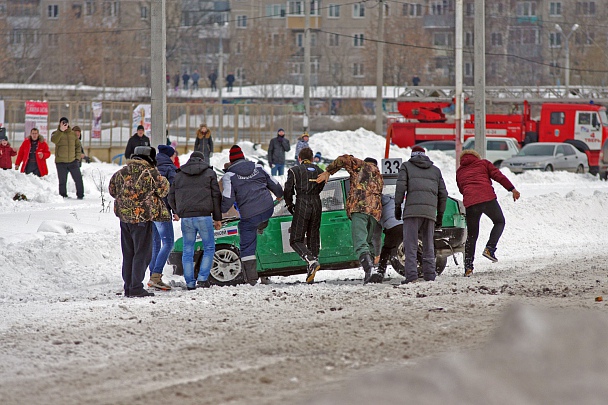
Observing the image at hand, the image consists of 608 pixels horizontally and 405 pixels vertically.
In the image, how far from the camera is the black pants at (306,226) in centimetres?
1279

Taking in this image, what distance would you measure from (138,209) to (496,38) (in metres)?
72.5

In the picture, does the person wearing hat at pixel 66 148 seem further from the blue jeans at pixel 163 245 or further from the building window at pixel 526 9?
the building window at pixel 526 9

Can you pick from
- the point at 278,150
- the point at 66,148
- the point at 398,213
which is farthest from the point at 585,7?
the point at 398,213

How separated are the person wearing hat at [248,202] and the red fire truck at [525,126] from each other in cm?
3163

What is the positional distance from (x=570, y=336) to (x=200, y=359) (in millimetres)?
2648

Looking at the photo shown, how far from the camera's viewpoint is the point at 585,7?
3194 inches

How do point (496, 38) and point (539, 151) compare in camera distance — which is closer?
point (539, 151)

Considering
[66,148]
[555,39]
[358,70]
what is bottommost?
[66,148]

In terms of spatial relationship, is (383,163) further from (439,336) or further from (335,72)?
(335,72)

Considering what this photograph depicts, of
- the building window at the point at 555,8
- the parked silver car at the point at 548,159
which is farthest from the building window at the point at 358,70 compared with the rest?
the parked silver car at the point at 548,159

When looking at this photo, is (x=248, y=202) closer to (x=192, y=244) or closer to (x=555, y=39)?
(x=192, y=244)

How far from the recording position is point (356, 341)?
8.41 meters

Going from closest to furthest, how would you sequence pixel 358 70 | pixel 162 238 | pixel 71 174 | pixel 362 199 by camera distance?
pixel 362 199, pixel 162 238, pixel 71 174, pixel 358 70

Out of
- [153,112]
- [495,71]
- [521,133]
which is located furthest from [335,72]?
[153,112]
